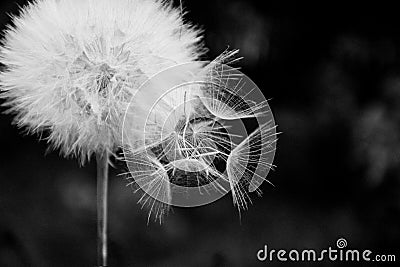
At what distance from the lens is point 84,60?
0.69 meters

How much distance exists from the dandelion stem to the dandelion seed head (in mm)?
54

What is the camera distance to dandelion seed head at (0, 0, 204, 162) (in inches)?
27.0

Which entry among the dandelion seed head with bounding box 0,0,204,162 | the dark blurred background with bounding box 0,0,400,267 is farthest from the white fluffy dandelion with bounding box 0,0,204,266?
the dark blurred background with bounding box 0,0,400,267

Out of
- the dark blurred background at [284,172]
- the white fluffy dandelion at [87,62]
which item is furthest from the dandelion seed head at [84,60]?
the dark blurred background at [284,172]

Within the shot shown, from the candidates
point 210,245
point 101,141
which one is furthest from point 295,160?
point 101,141

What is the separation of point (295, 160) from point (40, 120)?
0.38m

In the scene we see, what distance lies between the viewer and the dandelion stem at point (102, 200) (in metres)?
0.78

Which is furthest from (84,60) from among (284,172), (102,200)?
(284,172)

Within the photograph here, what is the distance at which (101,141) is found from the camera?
2.42ft

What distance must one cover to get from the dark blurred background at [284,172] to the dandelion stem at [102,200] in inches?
4.1

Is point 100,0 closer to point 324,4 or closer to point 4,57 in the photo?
point 4,57

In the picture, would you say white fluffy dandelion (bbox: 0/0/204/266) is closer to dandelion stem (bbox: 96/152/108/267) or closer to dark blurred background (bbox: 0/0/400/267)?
dandelion stem (bbox: 96/152/108/267)

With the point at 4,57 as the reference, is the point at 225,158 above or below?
below

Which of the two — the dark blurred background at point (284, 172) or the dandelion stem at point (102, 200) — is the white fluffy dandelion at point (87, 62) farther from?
the dark blurred background at point (284, 172)
